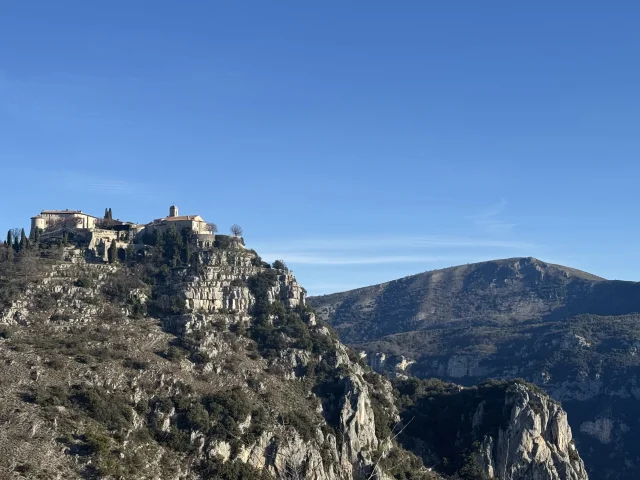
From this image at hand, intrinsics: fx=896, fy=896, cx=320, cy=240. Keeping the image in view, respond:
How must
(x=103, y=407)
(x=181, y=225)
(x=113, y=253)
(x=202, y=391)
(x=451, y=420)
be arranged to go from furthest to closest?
(x=181, y=225), (x=451, y=420), (x=113, y=253), (x=202, y=391), (x=103, y=407)

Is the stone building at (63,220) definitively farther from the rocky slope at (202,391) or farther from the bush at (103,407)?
the bush at (103,407)

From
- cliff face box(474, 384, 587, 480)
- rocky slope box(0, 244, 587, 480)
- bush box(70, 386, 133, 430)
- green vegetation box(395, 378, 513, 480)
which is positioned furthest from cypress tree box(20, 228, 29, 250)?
cliff face box(474, 384, 587, 480)

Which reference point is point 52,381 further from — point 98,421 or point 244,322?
point 244,322

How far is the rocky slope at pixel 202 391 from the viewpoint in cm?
10969

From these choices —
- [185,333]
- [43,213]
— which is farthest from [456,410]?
[43,213]

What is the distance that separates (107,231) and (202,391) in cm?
4536

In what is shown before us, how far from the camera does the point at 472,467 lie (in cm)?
14175

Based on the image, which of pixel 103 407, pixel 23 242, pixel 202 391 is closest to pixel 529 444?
pixel 202 391

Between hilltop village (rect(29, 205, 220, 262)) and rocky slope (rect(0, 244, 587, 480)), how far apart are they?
16.5ft

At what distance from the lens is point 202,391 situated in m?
128

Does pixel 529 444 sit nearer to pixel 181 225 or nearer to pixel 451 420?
pixel 451 420

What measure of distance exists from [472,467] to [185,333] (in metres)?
49.9

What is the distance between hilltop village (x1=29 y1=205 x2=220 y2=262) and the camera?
15662 cm

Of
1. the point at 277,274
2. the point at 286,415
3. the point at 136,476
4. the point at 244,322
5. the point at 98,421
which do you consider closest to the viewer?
the point at 136,476
